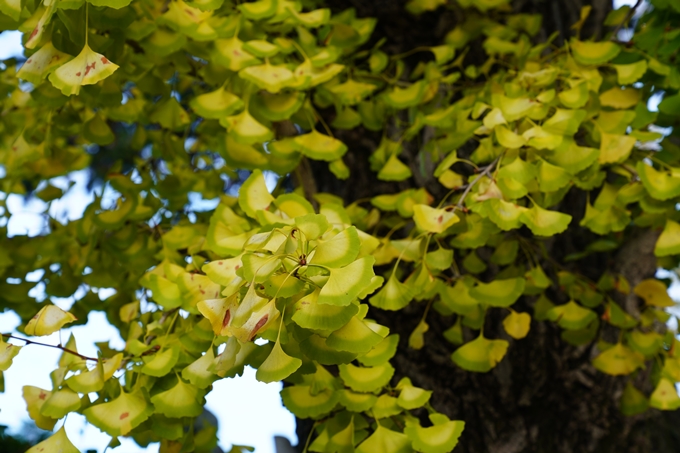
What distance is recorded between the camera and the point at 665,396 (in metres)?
1.15

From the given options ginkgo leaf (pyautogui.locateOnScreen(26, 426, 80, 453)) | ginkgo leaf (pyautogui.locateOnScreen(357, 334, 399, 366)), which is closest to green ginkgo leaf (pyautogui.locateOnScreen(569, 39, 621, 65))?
ginkgo leaf (pyautogui.locateOnScreen(357, 334, 399, 366))

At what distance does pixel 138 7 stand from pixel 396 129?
63 cm

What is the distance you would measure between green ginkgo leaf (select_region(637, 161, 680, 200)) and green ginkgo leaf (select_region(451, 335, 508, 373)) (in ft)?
1.05

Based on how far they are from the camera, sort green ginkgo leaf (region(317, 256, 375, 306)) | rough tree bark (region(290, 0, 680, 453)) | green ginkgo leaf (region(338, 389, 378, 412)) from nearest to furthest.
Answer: green ginkgo leaf (region(317, 256, 375, 306))
green ginkgo leaf (region(338, 389, 378, 412))
rough tree bark (region(290, 0, 680, 453))

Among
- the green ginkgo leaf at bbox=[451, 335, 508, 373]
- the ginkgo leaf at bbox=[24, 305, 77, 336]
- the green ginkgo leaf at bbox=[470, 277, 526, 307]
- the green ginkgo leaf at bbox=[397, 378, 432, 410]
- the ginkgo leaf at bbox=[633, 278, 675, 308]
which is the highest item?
the ginkgo leaf at bbox=[24, 305, 77, 336]

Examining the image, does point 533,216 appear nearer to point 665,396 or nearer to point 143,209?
point 665,396

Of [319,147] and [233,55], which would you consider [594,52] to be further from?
[233,55]

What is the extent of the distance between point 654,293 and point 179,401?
98 centimetres

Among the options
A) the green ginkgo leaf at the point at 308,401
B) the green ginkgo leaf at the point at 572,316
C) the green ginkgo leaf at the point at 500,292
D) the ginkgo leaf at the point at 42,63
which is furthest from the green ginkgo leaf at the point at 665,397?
the ginkgo leaf at the point at 42,63

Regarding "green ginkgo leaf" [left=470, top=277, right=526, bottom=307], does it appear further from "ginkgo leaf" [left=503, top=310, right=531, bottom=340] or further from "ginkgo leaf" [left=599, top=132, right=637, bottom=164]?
"ginkgo leaf" [left=599, top=132, right=637, bottom=164]

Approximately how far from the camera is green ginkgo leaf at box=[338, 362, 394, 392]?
0.86 m

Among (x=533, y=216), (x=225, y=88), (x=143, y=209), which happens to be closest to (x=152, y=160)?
(x=143, y=209)

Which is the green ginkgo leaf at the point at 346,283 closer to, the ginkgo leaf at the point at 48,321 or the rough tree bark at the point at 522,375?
the ginkgo leaf at the point at 48,321

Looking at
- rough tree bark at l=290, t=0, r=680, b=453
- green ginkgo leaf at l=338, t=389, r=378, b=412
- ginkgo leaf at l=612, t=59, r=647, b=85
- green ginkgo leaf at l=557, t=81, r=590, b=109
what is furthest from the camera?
rough tree bark at l=290, t=0, r=680, b=453
